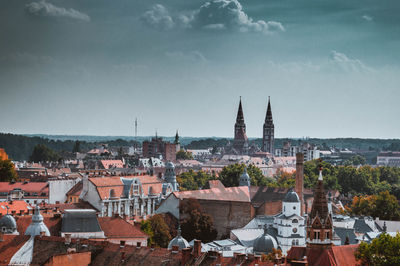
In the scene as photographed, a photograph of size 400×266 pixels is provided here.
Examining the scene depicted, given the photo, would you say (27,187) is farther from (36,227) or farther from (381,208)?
(381,208)

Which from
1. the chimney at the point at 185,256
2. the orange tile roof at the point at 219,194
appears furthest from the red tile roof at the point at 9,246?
the orange tile roof at the point at 219,194

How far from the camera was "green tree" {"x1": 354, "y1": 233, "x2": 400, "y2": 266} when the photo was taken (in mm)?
50294

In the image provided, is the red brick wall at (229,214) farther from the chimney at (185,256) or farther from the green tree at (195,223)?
the chimney at (185,256)

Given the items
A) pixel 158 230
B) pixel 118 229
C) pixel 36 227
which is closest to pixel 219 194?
pixel 158 230

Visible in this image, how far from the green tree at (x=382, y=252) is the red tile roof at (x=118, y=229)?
22.1m

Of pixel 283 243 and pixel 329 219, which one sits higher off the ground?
pixel 329 219

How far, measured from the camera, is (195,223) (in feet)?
286

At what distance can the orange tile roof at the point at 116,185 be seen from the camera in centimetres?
9043

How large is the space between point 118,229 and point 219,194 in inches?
1571

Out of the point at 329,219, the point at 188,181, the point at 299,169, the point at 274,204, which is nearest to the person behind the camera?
the point at 329,219

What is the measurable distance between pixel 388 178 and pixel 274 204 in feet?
334

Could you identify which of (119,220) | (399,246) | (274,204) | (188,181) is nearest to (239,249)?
(119,220)

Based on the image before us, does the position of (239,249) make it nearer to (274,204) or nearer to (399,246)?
(274,204)

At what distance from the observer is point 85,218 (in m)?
64.8
